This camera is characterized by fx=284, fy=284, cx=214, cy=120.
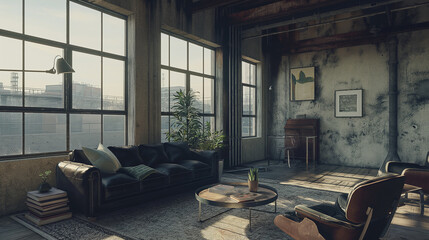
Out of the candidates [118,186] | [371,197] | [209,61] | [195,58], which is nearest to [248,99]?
[209,61]

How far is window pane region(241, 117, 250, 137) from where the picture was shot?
28.8ft

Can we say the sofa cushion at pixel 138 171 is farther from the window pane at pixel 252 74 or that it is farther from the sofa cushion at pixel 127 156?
the window pane at pixel 252 74

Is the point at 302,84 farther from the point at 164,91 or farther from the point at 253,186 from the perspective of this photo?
the point at 253,186

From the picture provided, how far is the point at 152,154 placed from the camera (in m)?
5.02

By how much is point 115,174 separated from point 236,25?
5129mm

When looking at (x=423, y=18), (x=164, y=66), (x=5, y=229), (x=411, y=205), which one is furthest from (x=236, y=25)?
(x=5, y=229)

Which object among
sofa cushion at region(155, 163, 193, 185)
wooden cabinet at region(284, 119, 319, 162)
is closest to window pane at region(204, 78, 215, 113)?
wooden cabinet at region(284, 119, 319, 162)

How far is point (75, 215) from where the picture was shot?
3877mm

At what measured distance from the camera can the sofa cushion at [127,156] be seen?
15.0 feet

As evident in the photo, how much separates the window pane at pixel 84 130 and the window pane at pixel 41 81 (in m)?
0.36

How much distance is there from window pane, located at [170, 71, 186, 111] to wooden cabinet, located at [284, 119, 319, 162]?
3.64 meters

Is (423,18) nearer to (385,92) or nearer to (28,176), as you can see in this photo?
(385,92)

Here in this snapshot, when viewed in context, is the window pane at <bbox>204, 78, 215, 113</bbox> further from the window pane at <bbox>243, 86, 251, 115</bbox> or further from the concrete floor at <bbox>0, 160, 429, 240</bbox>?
the concrete floor at <bbox>0, 160, 429, 240</bbox>

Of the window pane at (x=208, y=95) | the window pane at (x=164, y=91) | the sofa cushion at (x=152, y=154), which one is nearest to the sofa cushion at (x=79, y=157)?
the sofa cushion at (x=152, y=154)
